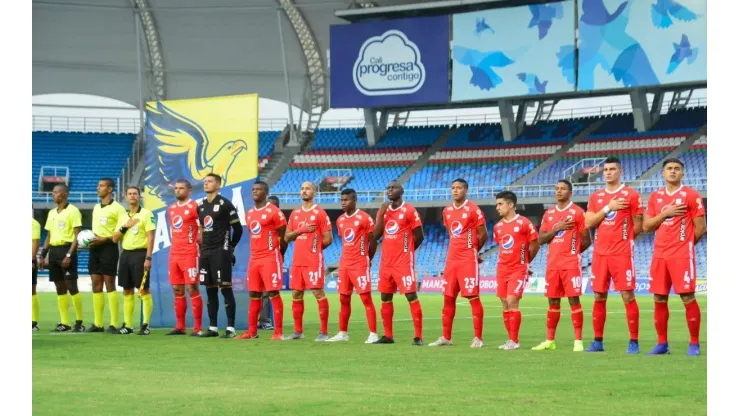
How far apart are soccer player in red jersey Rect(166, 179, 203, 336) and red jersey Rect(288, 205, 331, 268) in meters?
1.77

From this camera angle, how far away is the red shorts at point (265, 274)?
15.7 meters

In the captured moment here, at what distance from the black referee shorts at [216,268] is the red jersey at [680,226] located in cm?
657

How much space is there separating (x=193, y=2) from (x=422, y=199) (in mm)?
13400

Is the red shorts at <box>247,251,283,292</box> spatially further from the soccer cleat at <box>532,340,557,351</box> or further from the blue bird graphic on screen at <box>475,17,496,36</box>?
the blue bird graphic on screen at <box>475,17,496,36</box>

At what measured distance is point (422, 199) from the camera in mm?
48062

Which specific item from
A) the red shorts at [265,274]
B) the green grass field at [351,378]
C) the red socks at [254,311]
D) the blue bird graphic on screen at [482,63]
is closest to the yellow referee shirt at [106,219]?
the green grass field at [351,378]

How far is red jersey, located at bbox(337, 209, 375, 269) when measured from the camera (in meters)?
15.3

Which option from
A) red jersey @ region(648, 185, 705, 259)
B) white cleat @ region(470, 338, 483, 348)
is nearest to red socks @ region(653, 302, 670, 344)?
red jersey @ region(648, 185, 705, 259)

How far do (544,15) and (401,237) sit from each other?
30.7m

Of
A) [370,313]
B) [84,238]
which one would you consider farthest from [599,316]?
[84,238]

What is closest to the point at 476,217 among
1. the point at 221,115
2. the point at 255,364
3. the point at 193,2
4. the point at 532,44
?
the point at 255,364

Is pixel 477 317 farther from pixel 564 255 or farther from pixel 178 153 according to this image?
pixel 178 153

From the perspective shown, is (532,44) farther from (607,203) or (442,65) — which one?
(607,203)

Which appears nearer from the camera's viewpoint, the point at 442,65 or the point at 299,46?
the point at 442,65
